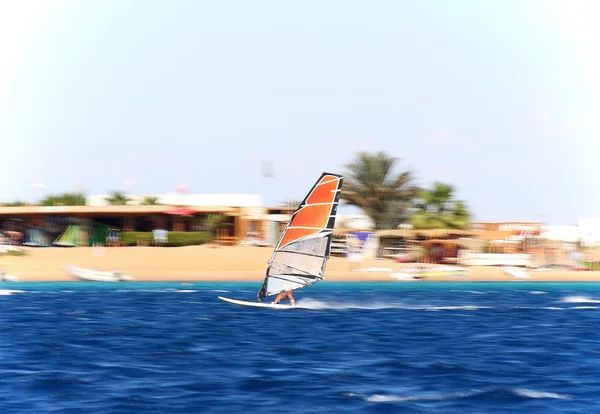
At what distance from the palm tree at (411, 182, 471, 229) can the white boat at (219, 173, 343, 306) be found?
38705 millimetres

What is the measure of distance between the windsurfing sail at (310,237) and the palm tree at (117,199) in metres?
43.4

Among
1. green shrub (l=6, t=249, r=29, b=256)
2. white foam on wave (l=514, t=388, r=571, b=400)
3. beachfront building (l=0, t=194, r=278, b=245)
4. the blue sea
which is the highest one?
beachfront building (l=0, t=194, r=278, b=245)

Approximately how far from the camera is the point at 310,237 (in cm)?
2892

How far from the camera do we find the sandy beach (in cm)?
5497

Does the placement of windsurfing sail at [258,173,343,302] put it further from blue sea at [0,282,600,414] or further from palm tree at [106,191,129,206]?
palm tree at [106,191,129,206]

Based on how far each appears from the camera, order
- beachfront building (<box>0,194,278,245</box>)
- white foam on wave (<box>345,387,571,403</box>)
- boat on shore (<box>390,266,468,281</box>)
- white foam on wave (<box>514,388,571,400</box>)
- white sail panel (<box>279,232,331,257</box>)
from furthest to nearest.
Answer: beachfront building (<box>0,194,278,245</box>) < boat on shore (<box>390,266,468,281</box>) < white sail panel (<box>279,232,331,257</box>) < white foam on wave (<box>514,388,571,400</box>) < white foam on wave (<box>345,387,571,403</box>)

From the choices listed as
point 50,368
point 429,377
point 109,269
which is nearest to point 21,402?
point 50,368

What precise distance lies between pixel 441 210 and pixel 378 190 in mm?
4998

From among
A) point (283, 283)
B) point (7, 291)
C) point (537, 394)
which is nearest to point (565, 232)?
point (7, 291)

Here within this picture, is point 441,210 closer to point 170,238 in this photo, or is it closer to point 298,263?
point 170,238

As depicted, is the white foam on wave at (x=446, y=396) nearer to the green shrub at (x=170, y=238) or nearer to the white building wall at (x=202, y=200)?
the green shrub at (x=170, y=238)

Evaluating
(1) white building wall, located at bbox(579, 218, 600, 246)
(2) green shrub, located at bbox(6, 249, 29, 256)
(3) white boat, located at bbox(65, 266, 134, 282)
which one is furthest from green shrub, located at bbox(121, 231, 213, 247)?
(1) white building wall, located at bbox(579, 218, 600, 246)

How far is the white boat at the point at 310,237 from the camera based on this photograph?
94.0 ft

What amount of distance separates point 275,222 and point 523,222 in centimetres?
2307
